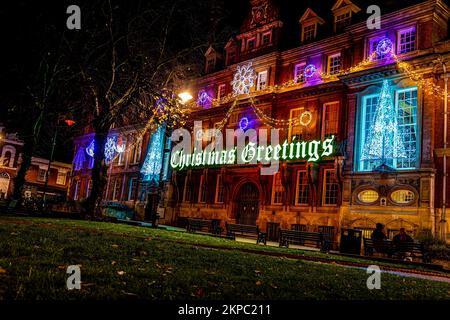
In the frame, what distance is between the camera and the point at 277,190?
2691 cm

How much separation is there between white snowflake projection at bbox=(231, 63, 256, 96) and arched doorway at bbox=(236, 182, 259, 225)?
7.59 metres

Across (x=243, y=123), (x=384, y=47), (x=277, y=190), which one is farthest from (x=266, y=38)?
(x=277, y=190)

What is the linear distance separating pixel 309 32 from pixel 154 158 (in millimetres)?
18390

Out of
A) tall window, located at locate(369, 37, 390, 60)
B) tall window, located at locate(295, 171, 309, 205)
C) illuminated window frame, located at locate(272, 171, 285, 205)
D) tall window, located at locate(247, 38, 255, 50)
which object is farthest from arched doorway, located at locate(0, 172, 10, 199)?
tall window, located at locate(369, 37, 390, 60)

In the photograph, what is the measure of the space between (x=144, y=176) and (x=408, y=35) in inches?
1033

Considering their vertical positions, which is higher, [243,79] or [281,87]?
[243,79]

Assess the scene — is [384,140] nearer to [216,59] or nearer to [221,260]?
[221,260]

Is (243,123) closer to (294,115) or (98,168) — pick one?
(294,115)

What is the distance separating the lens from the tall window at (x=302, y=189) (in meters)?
25.6

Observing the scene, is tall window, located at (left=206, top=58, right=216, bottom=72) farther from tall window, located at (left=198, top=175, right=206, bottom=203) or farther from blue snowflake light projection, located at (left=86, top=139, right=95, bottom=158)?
blue snowflake light projection, located at (left=86, top=139, right=95, bottom=158)

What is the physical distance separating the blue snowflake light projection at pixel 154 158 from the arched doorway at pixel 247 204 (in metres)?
10.7

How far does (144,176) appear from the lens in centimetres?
3856

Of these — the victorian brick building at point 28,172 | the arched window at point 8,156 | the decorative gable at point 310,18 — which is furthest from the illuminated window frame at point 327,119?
the arched window at point 8,156
